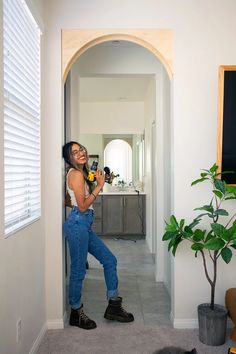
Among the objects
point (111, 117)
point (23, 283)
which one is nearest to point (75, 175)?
point (23, 283)

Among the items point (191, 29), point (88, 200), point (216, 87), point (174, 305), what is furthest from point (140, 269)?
point (191, 29)

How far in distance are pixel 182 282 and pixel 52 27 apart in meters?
2.21

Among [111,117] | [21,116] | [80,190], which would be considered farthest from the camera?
[111,117]

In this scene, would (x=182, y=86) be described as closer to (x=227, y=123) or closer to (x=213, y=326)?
(x=227, y=123)

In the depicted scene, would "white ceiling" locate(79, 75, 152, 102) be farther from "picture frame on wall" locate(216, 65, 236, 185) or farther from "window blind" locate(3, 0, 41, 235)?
"window blind" locate(3, 0, 41, 235)

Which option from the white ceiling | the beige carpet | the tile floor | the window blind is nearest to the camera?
the window blind

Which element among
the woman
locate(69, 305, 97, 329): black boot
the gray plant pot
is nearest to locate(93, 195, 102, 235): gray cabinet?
the woman

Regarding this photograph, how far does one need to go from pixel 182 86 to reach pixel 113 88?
333cm

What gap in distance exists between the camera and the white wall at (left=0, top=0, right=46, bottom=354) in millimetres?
1788

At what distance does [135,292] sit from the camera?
3750 millimetres

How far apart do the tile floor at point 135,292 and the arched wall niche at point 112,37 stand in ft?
6.63

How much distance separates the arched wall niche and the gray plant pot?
182 centimetres

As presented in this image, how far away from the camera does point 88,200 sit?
2764 millimetres

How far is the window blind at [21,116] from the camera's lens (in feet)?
6.24
